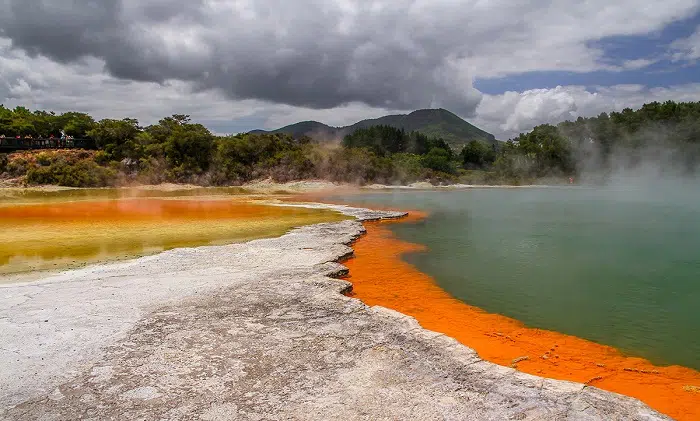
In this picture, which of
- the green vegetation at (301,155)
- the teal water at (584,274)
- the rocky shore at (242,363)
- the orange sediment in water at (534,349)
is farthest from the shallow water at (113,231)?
the green vegetation at (301,155)

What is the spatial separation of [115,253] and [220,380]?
1072 cm

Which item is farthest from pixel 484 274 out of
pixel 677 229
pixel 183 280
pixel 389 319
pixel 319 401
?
pixel 677 229

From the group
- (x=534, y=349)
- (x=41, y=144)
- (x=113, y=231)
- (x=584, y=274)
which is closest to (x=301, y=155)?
(x=41, y=144)

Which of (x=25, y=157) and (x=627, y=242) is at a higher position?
(x=25, y=157)

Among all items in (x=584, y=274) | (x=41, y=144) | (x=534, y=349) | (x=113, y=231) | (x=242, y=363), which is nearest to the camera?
(x=242, y=363)

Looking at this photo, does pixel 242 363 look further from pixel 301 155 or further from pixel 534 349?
pixel 301 155

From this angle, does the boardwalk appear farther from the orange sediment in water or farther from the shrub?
the orange sediment in water

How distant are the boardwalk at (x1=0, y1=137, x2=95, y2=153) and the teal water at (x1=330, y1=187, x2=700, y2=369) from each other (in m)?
61.5

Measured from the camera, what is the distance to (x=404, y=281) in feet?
41.9

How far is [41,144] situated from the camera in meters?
65.8

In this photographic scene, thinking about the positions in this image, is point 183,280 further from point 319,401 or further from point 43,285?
point 319,401

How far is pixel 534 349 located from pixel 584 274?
696cm

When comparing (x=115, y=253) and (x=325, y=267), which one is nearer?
(x=325, y=267)

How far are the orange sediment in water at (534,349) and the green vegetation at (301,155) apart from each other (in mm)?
54324
